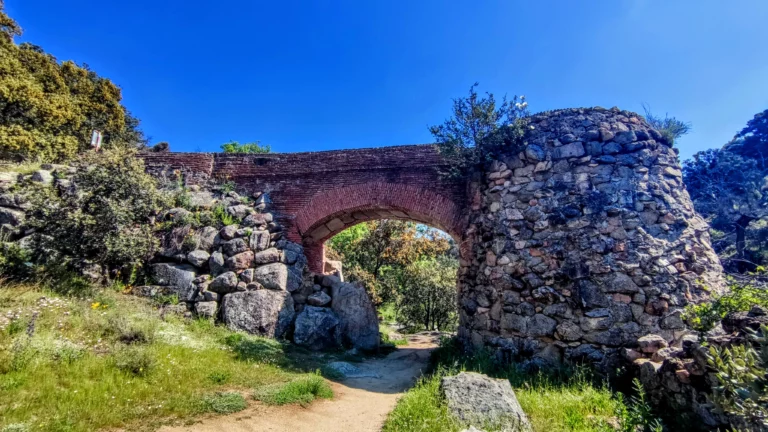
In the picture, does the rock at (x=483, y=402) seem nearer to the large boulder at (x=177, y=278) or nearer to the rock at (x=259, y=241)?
the rock at (x=259, y=241)

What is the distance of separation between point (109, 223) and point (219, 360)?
3.77 metres

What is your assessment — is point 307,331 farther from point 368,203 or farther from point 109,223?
point 109,223

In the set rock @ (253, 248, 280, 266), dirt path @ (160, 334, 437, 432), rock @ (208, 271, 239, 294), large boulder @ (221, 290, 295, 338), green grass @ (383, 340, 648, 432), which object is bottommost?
dirt path @ (160, 334, 437, 432)

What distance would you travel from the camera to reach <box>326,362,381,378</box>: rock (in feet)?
20.6

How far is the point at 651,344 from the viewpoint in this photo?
4.87m

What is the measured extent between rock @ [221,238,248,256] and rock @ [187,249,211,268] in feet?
1.30

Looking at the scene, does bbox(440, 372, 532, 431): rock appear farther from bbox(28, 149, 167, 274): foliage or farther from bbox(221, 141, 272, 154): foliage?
bbox(221, 141, 272, 154): foliage

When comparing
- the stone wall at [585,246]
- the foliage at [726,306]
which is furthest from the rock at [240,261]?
the foliage at [726,306]

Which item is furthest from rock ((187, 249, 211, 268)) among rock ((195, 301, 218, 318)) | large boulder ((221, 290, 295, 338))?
large boulder ((221, 290, 295, 338))

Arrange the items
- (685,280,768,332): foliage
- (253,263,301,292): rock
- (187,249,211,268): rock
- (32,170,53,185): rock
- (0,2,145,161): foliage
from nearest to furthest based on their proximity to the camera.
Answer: (685,280,768,332): foliage, (253,263,301,292): rock, (187,249,211,268): rock, (32,170,53,185): rock, (0,2,145,161): foliage

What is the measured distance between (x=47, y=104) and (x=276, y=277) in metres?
15.5

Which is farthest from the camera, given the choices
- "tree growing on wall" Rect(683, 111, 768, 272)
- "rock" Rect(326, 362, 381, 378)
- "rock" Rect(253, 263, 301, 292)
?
"tree growing on wall" Rect(683, 111, 768, 272)

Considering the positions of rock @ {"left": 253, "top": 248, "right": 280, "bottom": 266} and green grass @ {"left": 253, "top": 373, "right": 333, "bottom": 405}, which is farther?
rock @ {"left": 253, "top": 248, "right": 280, "bottom": 266}

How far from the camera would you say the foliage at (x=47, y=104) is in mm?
14664
